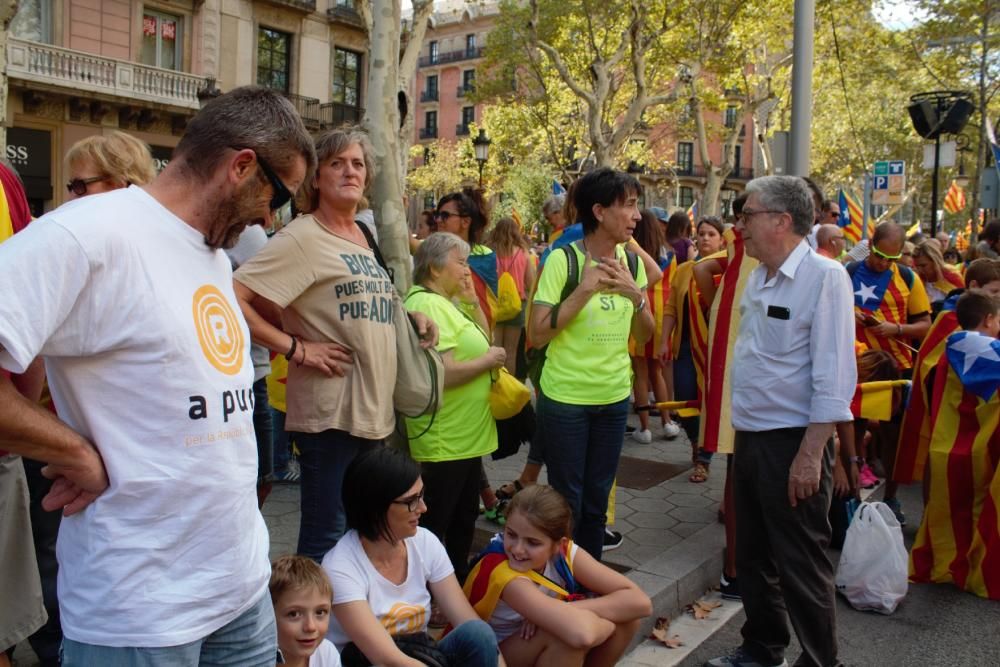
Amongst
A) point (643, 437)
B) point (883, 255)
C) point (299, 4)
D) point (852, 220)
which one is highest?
point (299, 4)

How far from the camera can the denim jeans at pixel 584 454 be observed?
4.21 metres

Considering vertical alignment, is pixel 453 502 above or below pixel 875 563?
above

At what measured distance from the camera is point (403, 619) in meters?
3.14

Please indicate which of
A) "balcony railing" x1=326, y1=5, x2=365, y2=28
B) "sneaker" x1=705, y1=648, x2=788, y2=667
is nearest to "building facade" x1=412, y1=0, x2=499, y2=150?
"balcony railing" x1=326, y1=5, x2=365, y2=28

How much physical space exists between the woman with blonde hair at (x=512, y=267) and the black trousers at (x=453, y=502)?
370 centimetres

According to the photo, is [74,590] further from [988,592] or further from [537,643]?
[988,592]

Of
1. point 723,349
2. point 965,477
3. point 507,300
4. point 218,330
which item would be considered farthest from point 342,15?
point 218,330

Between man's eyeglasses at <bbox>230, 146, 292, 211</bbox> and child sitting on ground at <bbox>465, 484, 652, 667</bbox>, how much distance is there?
6.12 ft

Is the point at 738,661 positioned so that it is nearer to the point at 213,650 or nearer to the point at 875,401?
the point at 875,401

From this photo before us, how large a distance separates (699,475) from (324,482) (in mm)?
3967

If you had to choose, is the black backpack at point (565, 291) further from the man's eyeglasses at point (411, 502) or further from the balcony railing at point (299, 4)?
the balcony railing at point (299, 4)

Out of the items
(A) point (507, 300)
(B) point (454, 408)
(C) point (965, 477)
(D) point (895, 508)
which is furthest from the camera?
(A) point (507, 300)

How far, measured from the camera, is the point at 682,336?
7262 mm

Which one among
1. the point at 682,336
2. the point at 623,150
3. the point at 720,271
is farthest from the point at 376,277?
the point at 623,150
